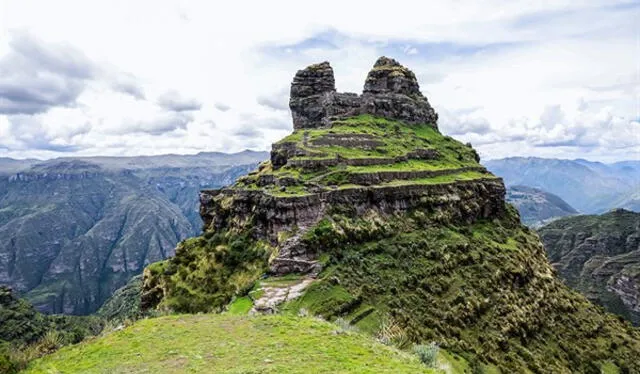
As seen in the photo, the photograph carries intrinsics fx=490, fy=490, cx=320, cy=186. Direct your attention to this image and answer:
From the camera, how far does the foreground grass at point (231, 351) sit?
25953 mm

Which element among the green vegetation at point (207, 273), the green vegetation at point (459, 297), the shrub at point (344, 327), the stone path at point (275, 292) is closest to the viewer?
the shrub at point (344, 327)

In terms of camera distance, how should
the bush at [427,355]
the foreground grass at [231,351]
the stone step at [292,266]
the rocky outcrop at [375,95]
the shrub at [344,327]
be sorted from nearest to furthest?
the foreground grass at [231,351] < the bush at [427,355] < the shrub at [344,327] < the stone step at [292,266] < the rocky outcrop at [375,95]

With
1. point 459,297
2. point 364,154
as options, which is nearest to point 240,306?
point 459,297

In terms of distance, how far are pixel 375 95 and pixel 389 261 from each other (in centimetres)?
6228

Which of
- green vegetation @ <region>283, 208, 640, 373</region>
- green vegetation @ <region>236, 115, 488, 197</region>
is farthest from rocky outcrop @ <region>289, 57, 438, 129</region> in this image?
green vegetation @ <region>283, 208, 640, 373</region>

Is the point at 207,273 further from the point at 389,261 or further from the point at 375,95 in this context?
the point at 375,95

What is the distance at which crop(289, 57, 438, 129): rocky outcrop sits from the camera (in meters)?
117

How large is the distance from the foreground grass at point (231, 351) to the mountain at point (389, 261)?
1407cm

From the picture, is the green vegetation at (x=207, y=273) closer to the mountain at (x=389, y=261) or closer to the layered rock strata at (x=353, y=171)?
the mountain at (x=389, y=261)

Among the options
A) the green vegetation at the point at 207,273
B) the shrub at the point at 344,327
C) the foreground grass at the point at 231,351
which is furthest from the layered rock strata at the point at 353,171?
the foreground grass at the point at 231,351

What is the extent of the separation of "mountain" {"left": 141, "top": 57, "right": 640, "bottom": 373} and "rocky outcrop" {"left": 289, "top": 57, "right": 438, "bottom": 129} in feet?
59.1

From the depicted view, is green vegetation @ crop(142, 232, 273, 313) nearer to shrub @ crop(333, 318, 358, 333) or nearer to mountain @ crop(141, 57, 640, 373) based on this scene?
mountain @ crop(141, 57, 640, 373)

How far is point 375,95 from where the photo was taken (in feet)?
387

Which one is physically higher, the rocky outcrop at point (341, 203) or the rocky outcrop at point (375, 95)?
the rocky outcrop at point (375, 95)
